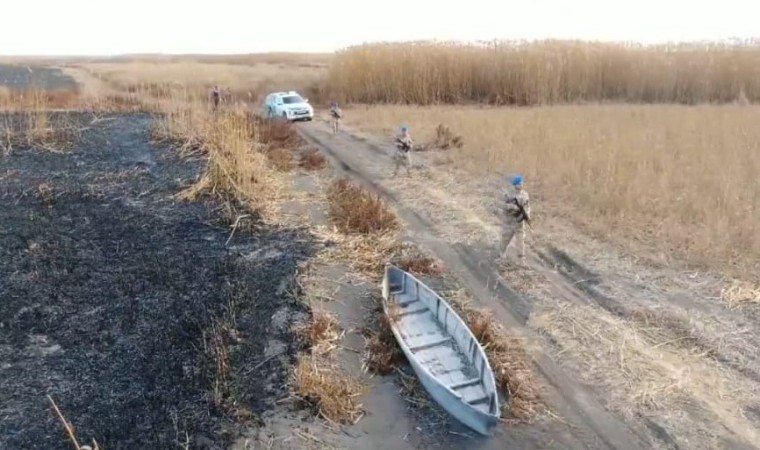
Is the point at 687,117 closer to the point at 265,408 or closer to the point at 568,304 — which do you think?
the point at 568,304

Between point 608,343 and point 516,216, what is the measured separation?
232 centimetres

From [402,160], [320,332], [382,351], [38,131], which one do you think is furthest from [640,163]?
[38,131]

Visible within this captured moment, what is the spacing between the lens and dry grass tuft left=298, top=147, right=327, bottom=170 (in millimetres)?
15469

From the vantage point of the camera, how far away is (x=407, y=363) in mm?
6664

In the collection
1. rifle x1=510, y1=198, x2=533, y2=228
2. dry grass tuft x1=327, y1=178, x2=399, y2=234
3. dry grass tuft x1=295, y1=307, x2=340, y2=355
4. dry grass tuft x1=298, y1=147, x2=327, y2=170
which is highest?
rifle x1=510, y1=198, x2=533, y2=228

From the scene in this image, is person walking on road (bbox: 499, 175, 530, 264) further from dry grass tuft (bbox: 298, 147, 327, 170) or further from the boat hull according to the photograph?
dry grass tuft (bbox: 298, 147, 327, 170)

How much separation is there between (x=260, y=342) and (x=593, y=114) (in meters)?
16.2

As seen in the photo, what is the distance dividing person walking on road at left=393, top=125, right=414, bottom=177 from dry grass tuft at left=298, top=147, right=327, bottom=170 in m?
1.81

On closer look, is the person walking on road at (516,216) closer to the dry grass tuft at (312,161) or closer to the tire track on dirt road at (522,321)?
the tire track on dirt road at (522,321)

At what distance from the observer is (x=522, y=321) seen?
7.43 meters

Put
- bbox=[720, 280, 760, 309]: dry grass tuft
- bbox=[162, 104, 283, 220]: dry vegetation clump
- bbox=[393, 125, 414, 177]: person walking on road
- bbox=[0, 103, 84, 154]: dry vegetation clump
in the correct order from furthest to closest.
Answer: bbox=[0, 103, 84, 154]: dry vegetation clump, bbox=[393, 125, 414, 177]: person walking on road, bbox=[162, 104, 283, 220]: dry vegetation clump, bbox=[720, 280, 760, 309]: dry grass tuft

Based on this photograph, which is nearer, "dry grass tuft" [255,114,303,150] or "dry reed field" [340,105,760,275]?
"dry reed field" [340,105,760,275]

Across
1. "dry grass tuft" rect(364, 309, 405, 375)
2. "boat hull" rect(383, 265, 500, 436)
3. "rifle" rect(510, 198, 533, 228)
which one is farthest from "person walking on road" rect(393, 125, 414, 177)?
"boat hull" rect(383, 265, 500, 436)

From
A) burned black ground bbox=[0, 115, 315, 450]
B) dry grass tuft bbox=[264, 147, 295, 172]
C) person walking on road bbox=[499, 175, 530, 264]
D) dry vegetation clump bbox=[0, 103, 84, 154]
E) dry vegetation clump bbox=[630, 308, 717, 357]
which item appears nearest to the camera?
burned black ground bbox=[0, 115, 315, 450]
